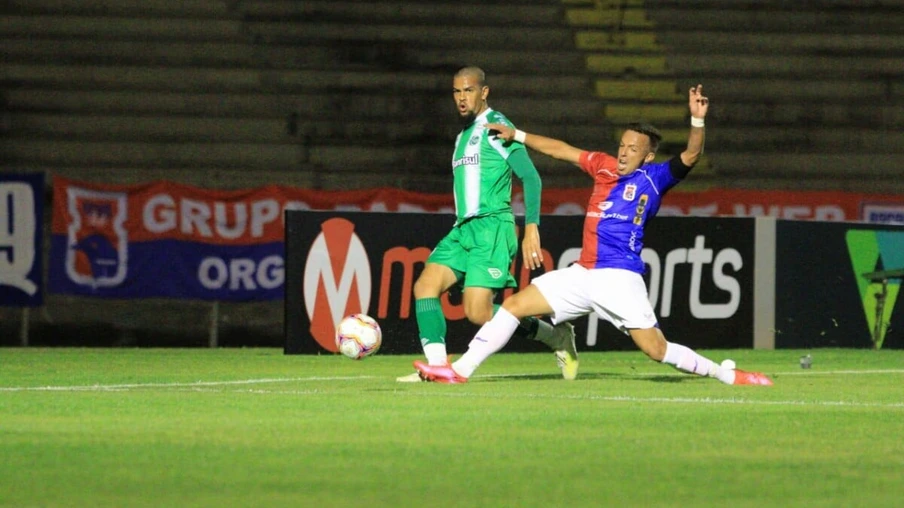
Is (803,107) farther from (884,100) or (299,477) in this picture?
(299,477)

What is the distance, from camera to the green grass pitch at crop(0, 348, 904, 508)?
17.7 feet

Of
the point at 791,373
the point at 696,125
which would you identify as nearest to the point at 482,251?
the point at 696,125

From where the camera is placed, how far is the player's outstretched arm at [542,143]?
32.1 ft

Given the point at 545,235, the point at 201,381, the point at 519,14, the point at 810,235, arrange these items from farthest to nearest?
the point at 519,14, the point at 810,235, the point at 545,235, the point at 201,381

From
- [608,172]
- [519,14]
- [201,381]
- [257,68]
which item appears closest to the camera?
[608,172]

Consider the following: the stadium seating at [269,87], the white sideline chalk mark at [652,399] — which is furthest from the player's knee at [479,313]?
the stadium seating at [269,87]

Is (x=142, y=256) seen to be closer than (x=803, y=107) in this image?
Yes

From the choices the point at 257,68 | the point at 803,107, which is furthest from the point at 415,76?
the point at 803,107

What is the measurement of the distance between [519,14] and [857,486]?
1830 cm

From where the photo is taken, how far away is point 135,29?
22.0 m

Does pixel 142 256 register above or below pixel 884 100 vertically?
below

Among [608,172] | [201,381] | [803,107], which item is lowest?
[201,381]

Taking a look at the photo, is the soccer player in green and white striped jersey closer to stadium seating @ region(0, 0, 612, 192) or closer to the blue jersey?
the blue jersey

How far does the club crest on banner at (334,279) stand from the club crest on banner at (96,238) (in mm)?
2634
